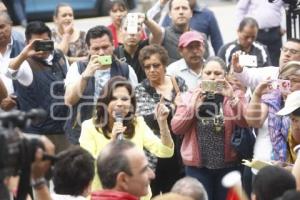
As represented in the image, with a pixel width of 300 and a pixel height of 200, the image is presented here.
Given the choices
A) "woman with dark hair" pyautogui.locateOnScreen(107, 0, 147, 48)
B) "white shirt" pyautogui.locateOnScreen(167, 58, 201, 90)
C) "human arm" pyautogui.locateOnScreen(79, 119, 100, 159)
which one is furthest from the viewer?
"woman with dark hair" pyautogui.locateOnScreen(107, 0, 147, 48)

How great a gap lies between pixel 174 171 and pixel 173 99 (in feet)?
2.05

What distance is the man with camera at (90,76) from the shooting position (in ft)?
28.5

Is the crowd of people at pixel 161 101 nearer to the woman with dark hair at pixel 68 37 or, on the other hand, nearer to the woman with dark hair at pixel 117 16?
the woman with dark hair at pixel 68 37

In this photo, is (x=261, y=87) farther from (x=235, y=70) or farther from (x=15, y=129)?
(x=15, y=129)

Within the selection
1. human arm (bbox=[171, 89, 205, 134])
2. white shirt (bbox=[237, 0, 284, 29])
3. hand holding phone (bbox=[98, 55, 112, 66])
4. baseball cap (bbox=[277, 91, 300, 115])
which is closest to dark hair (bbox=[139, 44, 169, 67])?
hand holding phone (bbox=[98, 55, 112, 66])

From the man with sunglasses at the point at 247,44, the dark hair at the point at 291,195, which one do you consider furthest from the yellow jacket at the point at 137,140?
the man with sunglasses at the point at 247,44

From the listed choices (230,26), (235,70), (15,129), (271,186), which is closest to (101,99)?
(235,70)

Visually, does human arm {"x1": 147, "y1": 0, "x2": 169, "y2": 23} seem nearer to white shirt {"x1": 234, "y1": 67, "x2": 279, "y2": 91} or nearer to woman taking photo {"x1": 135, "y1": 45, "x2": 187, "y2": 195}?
woman taking photo {"x1": 135, "y1": 45, "x2": 187, "y2": 195}

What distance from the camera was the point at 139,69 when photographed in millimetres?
9930

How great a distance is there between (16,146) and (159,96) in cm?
384

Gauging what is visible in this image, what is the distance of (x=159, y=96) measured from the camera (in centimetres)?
895

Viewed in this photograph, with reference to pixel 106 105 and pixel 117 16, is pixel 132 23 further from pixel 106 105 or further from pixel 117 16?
pixel 106 105

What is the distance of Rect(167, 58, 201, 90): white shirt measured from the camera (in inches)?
374

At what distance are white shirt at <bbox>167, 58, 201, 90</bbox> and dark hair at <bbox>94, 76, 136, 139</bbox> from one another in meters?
1.28
